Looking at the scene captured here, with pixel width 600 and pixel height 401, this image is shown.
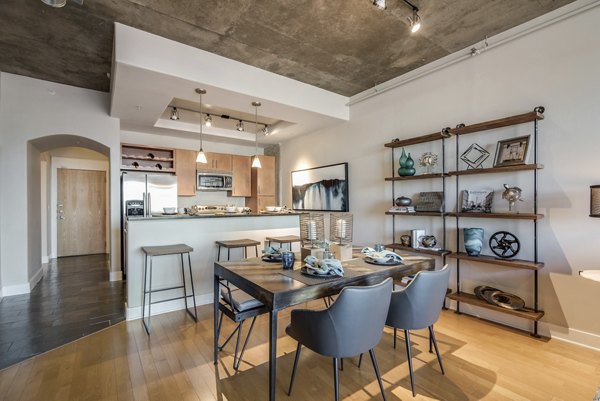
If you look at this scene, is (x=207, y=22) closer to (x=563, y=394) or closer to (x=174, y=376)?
(x=174, y=376)

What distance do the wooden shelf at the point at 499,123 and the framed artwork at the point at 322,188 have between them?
6.28 feet

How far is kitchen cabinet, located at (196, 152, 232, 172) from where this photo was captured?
597cm

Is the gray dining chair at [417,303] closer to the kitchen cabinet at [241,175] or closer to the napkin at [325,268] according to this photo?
the napkin at [325,268]

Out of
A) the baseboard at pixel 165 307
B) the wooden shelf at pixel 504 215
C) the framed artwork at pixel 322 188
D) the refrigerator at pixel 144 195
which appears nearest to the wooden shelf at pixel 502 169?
the wooden shelf at pixel 504 215

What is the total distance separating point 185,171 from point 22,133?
2378 mm

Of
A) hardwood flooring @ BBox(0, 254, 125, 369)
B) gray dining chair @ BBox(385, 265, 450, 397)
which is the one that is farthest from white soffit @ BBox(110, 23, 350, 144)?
gray dining chair @ BBox(385, 265, 450, 397)

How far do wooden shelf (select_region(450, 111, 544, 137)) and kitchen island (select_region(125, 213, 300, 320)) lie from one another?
2.68 m

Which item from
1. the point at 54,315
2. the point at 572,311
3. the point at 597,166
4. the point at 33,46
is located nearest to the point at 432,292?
the point at 572,311

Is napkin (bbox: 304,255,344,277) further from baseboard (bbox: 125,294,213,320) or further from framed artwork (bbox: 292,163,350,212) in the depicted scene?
framed artwork (bbox: 292,163,350,212)

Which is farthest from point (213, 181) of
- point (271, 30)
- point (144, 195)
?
point (271, 30)

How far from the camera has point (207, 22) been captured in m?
2.68

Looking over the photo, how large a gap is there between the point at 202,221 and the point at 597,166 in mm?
3968

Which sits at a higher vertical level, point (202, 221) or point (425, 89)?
point (425, 89)

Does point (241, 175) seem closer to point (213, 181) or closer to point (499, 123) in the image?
point (213, 181)
